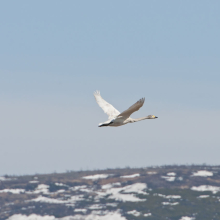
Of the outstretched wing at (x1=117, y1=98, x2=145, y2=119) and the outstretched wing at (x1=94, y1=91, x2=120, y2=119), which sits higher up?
the outstretched wing at (x1=94, y1=91, x2=120, y2=119)

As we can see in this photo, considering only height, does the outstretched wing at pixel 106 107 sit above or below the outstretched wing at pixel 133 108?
above

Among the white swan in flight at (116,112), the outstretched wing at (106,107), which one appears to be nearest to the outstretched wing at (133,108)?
the white swan in flight at (116,112)

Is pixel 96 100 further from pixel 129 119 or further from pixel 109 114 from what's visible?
pixel 129 119

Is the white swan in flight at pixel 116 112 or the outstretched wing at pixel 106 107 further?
the outstretched wing at pixel 106 107

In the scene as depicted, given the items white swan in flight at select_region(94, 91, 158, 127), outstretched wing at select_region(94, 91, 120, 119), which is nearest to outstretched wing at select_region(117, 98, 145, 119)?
white swan in flight at select_region(94, 91, 158, 127)

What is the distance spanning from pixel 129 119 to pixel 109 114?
5.33m

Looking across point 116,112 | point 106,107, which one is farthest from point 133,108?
point 106,107

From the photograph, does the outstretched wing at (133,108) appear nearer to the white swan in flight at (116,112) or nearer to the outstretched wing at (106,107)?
the white swan in flight at (116,112)

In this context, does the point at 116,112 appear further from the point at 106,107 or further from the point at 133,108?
the point at 133,108

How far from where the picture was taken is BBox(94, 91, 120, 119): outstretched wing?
203ft

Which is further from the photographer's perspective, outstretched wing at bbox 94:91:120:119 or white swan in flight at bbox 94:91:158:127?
outstretched wing at bbox 94:91:120:119

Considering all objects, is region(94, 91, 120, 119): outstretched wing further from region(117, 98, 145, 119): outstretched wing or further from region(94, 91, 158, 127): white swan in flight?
region(117, 98, 145, 119): outstretched wing

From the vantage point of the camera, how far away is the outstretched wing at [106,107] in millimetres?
61844

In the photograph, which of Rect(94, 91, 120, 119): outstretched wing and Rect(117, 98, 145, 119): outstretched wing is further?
Rect(94, 91, 120, 119): outstretched wing
